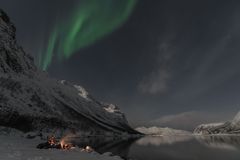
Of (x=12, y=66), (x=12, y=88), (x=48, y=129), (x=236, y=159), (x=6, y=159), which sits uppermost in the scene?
(x=12, y=66)

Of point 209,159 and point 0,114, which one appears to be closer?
point 209,159

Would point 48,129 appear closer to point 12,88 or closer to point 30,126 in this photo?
point 30,126

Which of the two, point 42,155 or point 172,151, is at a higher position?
point 172,151

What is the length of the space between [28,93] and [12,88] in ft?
110

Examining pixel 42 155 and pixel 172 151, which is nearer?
pixel 42 155

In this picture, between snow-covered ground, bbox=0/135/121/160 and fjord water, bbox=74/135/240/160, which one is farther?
fjord water, bbox=74/135/240/160

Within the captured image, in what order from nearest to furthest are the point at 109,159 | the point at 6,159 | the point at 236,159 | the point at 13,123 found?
the point at 6,159
the point at 109,159
the point at 236,159
the point at 13,123

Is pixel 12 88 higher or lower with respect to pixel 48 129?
higher

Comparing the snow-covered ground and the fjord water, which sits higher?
the fjord water

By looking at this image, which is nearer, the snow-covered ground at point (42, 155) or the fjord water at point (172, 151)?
the snow-covered ground at point (42, 155)

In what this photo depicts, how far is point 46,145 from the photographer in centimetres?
5128

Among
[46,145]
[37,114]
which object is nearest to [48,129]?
[37,114]

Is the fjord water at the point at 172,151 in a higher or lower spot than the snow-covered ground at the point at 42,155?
higher

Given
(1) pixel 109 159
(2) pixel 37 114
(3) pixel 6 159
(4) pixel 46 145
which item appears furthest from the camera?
(2) pixel 37 114
